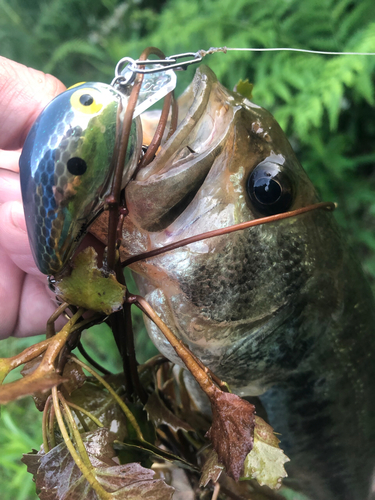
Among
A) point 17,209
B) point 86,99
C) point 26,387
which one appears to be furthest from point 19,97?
point 26,387

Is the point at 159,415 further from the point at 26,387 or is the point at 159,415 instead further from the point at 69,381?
the point at 26,387

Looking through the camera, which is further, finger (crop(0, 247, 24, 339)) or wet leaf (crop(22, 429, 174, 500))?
finger (crop(0, 247, 24, 339))

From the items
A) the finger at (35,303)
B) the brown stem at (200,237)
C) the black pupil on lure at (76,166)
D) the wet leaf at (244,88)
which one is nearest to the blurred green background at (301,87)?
the finger at (35,303)

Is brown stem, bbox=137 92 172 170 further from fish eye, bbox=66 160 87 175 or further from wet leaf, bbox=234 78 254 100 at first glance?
wet leaf, bbox=234 78 254 100

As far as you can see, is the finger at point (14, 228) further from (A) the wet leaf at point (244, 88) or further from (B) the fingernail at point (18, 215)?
(A) the wet leaf at point (244, 88)

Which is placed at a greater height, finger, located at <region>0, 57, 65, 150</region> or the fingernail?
finger, located at <region>0, 57, 65, 150</region>

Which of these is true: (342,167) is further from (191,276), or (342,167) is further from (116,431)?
(116,431)

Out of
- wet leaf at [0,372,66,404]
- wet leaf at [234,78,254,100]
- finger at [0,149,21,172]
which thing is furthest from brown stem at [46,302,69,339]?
wet leaf at [234,78,254,100]
